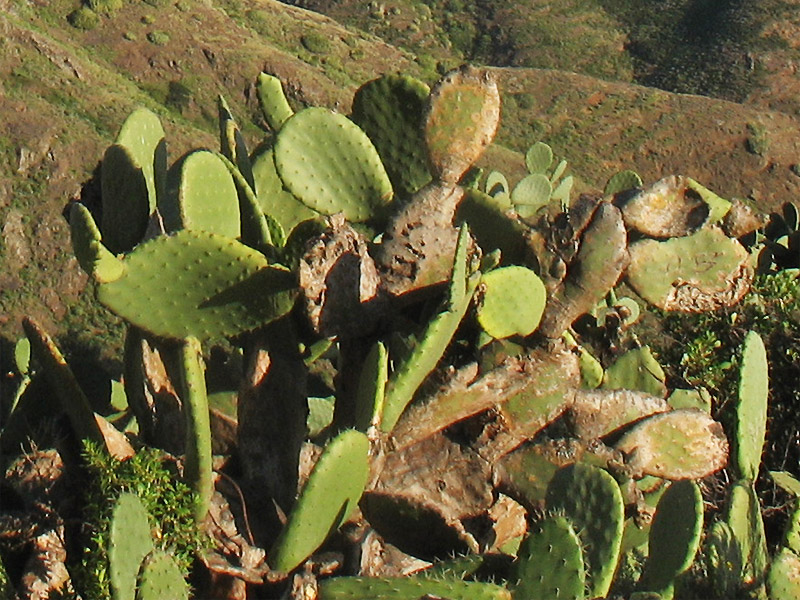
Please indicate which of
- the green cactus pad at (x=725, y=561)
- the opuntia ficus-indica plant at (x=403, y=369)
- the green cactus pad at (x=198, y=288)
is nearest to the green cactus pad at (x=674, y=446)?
the opuntia ficus-indica plant at (x=403, y=369)

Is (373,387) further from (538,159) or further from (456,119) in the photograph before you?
(538,159)

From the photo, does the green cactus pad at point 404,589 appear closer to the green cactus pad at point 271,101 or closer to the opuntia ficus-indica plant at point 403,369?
the opuntia ficus-indica plant at point 403,369

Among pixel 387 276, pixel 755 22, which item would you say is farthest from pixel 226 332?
pixel 755 22

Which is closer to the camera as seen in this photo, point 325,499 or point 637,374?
point 325,499

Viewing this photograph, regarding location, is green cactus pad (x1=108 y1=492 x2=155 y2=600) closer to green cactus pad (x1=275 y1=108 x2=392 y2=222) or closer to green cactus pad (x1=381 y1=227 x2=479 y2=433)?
green cactus pad (x1=381 y1=227 x2=479 y2=433)

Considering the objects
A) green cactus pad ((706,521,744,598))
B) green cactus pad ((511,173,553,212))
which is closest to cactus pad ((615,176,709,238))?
green cactus pad ((706,521,744,598))

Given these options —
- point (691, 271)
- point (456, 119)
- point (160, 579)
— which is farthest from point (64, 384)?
point (691, 271)

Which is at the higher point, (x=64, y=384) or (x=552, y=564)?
(x=64, y=384)
